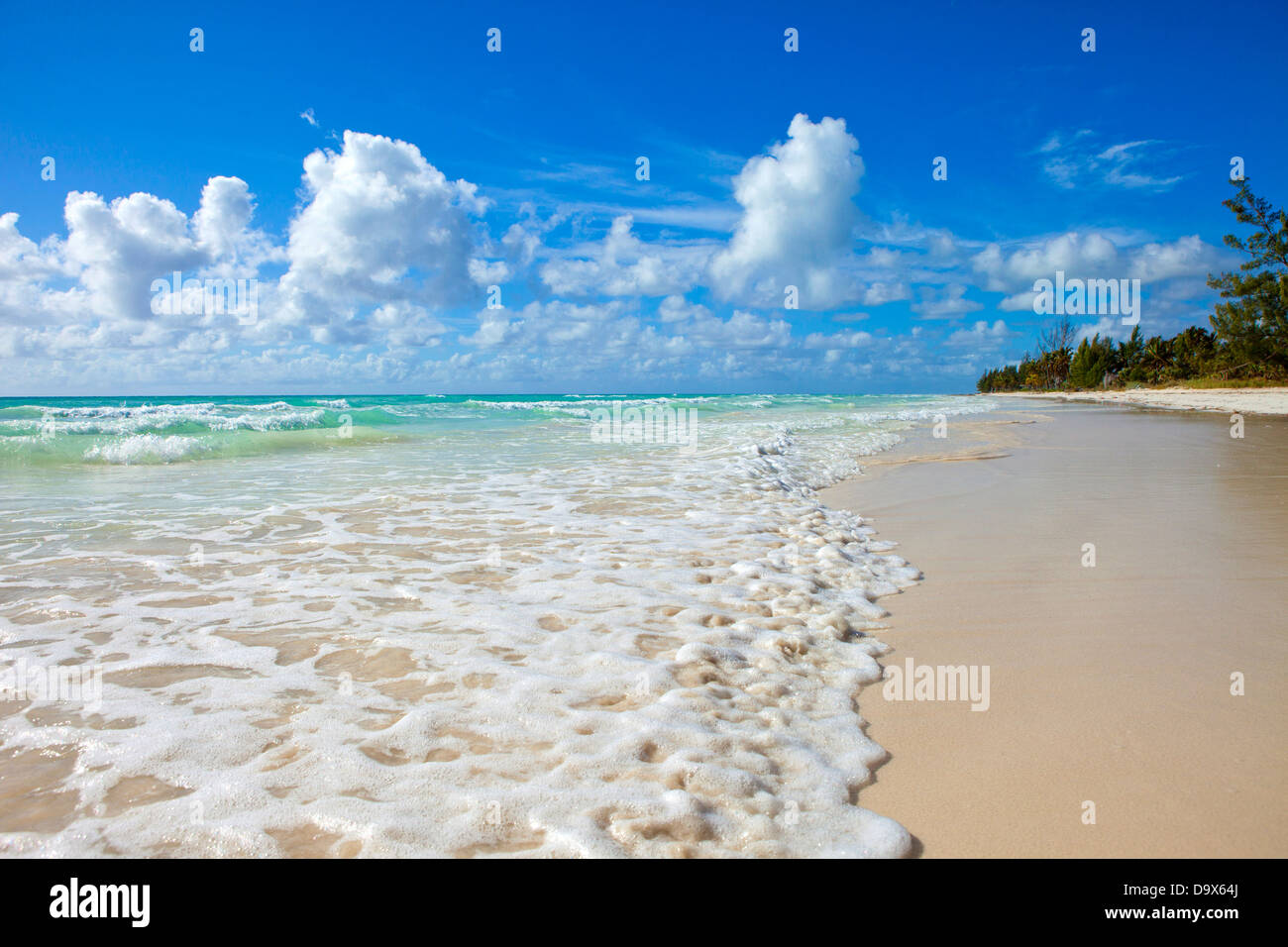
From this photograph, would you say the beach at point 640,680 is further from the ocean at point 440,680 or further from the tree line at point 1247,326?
the tree line at point 1247,326

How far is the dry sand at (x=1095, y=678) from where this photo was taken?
2121 millimetres

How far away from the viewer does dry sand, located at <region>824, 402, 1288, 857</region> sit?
6.96ft

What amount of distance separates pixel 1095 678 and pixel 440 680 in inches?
126

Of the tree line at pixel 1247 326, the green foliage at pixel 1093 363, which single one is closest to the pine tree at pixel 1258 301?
the tree line at pixel 1247 326

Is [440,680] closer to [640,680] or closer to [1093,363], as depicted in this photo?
[640,680]

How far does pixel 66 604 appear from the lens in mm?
4191

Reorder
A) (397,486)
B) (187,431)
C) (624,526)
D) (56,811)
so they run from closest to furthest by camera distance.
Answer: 1. (56,811)
2. (624,526)
3. (397,486)
4. (187,431)

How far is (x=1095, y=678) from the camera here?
3115 mm

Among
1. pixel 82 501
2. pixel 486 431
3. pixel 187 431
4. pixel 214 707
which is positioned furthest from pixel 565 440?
pixel 214 707

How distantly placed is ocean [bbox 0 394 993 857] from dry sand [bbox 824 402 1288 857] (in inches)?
11.3

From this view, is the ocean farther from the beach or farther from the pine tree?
the pine tree
